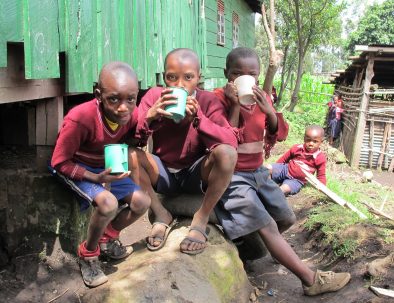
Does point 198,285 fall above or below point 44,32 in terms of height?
below

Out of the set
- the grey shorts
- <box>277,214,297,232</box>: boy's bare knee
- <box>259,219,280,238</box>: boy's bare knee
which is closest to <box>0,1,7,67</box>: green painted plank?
the grey shorts

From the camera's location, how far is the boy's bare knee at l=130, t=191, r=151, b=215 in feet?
9.50

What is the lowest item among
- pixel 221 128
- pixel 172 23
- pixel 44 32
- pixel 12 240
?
pixel 12 240

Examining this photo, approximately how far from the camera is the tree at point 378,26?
1378 inches

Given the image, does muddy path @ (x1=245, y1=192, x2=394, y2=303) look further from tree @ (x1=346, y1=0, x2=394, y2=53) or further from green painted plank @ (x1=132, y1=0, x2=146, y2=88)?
tree @ (x1=346, y1=0, x2=394, y2=53)

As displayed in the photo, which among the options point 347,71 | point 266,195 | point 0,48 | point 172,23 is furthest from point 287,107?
point 0,48

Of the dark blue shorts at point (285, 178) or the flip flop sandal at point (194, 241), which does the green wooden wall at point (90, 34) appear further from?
the dark blue shorts at point (285, 178)

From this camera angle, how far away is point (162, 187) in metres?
3.24

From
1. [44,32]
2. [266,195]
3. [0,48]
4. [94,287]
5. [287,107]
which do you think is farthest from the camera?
[287,107]

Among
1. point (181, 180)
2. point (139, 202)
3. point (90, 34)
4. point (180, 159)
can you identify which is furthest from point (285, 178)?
point (90, 34)

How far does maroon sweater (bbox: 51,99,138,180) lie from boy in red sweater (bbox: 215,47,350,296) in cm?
85

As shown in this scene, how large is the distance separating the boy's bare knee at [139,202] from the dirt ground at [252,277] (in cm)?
43

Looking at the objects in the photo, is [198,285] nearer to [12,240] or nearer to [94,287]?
[94,287]

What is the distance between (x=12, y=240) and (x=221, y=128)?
1.58 meters
